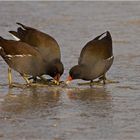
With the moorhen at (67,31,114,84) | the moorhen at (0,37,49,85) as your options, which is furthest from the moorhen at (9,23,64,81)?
the moorhen at (67,31,114,84)

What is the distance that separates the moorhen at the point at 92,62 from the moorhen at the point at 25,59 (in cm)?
49

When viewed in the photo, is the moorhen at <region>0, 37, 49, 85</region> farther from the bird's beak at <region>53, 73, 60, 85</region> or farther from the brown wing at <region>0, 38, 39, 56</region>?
the bird's beak at <region>53, 73, 60, 85</region>

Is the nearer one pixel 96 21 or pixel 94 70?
pixel 94 70

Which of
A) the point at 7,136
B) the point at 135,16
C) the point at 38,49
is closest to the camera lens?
the point at 7,136

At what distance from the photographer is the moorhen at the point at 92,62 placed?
32.8ft

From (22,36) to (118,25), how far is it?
25.8 feet

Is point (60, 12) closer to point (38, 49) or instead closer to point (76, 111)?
point (38, 49)

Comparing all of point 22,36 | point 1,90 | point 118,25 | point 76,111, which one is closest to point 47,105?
point 76,111

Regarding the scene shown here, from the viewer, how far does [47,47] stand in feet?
34.7

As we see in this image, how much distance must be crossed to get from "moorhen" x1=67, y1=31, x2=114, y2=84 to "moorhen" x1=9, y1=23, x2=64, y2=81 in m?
0.30

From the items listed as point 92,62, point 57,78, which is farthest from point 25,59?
point 92,62

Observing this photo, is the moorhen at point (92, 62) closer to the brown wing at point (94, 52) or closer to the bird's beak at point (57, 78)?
the brown wing at point (94, 52)

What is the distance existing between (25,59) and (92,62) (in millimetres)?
972

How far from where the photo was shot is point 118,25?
1859 centimetres
